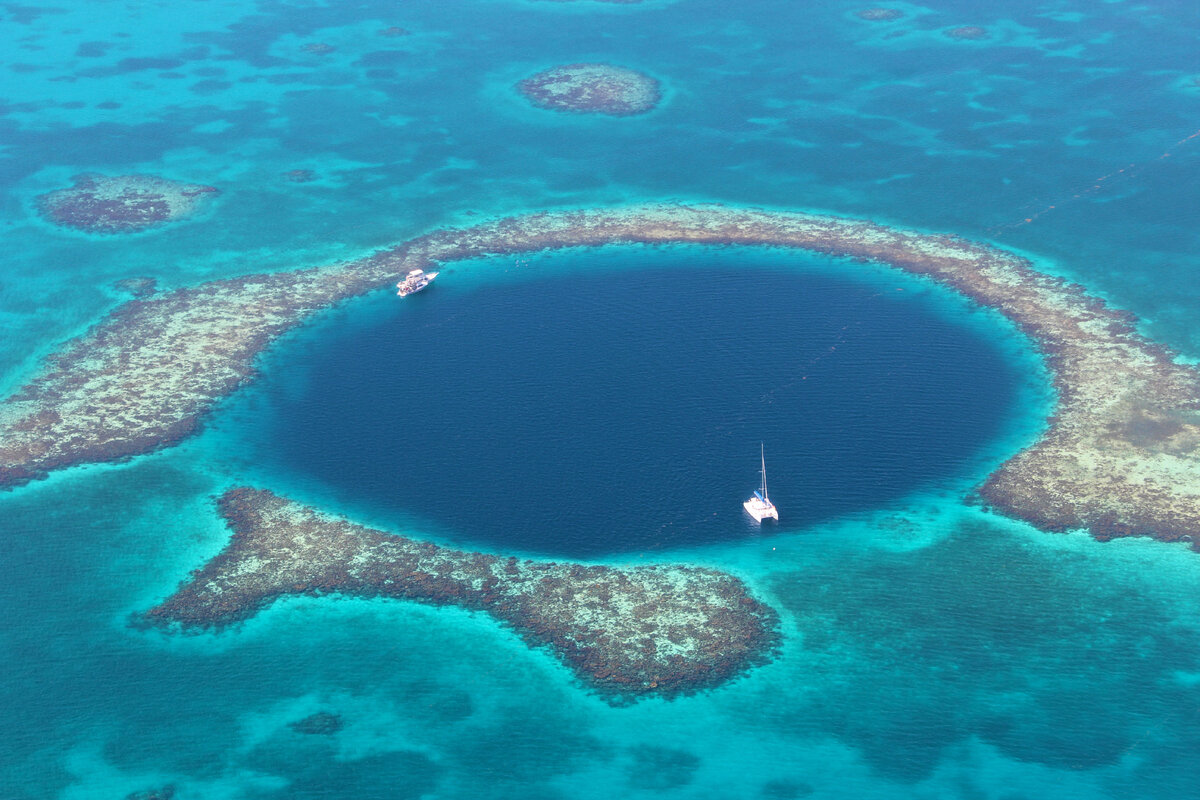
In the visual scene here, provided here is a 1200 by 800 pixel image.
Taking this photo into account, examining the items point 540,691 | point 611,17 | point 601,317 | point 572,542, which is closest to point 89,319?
point 601,317

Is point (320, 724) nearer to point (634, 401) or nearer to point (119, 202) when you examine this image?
point (634, 401)

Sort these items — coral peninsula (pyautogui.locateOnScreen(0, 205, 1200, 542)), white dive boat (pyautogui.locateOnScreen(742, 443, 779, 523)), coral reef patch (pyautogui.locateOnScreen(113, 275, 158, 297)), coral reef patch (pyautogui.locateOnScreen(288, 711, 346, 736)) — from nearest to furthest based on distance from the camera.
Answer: coral reef patch (pyautogui.locateOnScreen(288, 711, 346, 736))
white dive boat (pyautogui.locateOnScreen(742, 443, 779, 523))
coral peninsula (pyautogui.locateOnScreen(0, 205, 1200, 542))
coral reef patch (pyautogui.locateOnScreen(113, 275, 158, 297))

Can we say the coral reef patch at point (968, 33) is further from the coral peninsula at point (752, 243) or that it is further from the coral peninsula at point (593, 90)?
the coral peninsula at point (752, 243)

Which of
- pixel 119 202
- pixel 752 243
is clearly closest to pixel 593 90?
pixel 752 243

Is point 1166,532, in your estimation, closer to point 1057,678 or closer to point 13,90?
point 1057,678

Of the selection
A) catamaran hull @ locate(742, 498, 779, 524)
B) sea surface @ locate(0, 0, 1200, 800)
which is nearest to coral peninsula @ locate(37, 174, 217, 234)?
sea surface @ locate(0, 0, 1200, 800)

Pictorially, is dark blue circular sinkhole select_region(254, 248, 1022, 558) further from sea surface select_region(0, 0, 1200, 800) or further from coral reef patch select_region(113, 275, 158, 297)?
coral reef patch select_region(113, 275, 158, 297)
